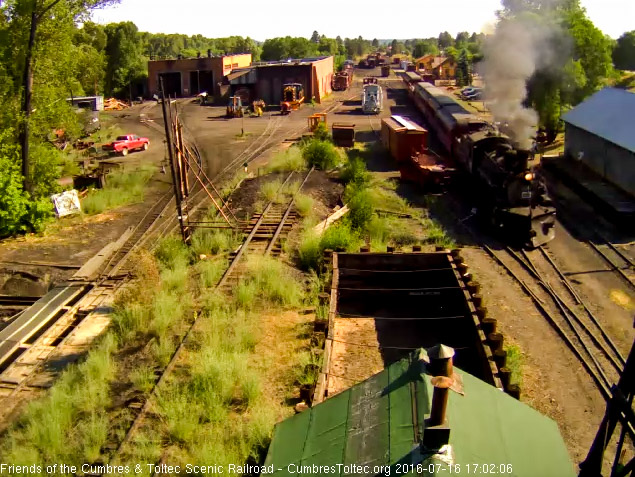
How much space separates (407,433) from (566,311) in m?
9.82

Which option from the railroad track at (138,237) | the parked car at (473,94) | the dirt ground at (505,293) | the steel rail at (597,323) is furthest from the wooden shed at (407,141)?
the parked car at (473,94)

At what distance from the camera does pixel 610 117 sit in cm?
2331

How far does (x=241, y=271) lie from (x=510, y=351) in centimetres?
609

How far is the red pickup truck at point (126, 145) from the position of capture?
31.5 m

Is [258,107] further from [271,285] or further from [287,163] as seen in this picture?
[271,285]

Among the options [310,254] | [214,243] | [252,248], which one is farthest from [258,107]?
[310,254]

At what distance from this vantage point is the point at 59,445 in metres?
7.34

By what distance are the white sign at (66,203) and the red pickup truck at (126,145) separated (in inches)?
437

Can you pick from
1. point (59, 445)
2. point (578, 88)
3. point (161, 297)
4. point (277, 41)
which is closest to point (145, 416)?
point (59, 445)

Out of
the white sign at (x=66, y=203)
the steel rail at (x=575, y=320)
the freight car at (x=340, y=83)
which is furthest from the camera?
the freight car at (x=340, y=83)

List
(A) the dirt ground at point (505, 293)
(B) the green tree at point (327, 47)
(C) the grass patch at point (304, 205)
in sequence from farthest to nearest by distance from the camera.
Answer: (B) the green tree at point (327, 47) < (C) the grass patch at point (304, 205) < (A) the dirt ground at point (505, 293)

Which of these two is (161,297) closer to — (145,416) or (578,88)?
(145,416)

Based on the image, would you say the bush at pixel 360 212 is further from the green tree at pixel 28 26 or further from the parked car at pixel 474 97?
the parked car at pixel 474 97

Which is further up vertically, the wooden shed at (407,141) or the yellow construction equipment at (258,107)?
the yellow construction equipment at (258,107)
